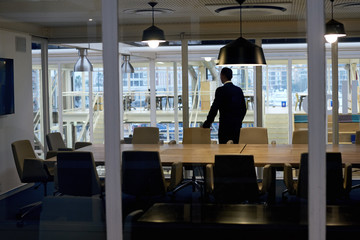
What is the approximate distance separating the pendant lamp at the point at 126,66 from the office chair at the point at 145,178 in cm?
58

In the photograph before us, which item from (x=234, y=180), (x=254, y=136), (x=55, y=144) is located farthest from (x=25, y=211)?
(x=254, y=136)

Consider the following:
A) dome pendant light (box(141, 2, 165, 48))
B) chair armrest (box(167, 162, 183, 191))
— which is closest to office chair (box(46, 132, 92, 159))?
chair armrest (box(167, 162, 183, 191))

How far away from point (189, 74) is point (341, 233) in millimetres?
1877

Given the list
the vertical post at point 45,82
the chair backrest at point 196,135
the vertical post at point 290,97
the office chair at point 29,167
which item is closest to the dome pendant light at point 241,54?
the vertical post at point 290,97

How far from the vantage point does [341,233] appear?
351cm

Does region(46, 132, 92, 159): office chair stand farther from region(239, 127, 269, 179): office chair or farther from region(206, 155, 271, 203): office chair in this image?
region(239, 127, 269, 179): office chair

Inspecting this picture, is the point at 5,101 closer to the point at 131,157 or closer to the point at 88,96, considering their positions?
the point at 88,96

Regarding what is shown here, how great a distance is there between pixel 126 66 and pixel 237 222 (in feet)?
4.42

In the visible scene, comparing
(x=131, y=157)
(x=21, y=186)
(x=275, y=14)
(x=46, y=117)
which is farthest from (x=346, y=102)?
(x=21, y=186)

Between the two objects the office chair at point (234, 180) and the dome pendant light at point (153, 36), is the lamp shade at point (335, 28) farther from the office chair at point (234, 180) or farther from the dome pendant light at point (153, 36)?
the dome pendant light at point (153, 36)

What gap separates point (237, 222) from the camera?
382 cm

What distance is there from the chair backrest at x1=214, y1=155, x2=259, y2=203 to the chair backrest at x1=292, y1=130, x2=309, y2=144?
61 centimetres

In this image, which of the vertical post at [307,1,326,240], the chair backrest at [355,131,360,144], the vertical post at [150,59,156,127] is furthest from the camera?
the vertical post at [150,59,156,127]

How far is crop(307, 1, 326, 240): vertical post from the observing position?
10.7 ft
